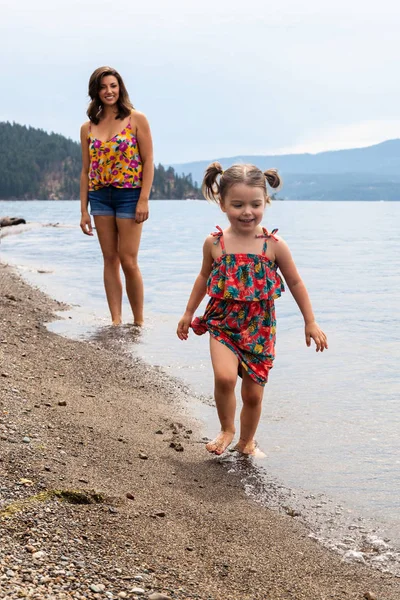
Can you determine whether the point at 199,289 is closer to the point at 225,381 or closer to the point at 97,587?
the point at 225,381

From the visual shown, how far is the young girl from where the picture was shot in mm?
4203

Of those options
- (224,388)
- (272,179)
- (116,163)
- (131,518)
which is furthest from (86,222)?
(131,518)

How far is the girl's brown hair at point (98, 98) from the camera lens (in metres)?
6.95

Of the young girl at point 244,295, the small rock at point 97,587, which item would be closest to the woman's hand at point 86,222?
the young girl at point 244,295

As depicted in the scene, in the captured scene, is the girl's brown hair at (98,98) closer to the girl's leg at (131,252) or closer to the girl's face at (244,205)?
the girl's leg at (131,252)

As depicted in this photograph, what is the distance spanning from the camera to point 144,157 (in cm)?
720

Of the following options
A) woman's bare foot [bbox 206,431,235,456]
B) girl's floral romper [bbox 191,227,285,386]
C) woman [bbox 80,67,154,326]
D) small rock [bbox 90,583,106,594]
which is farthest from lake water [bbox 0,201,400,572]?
small rock [bbox 90,583,106,594]

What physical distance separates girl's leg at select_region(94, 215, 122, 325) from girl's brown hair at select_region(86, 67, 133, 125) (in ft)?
3.06

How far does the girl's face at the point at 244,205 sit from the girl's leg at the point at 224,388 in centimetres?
66

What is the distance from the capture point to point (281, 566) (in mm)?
2830

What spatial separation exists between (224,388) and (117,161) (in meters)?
3.48

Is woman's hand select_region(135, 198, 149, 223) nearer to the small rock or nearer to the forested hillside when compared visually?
the small rock

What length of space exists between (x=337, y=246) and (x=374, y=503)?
20.4m

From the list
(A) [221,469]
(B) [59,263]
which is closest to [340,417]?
(A) [221,469]
